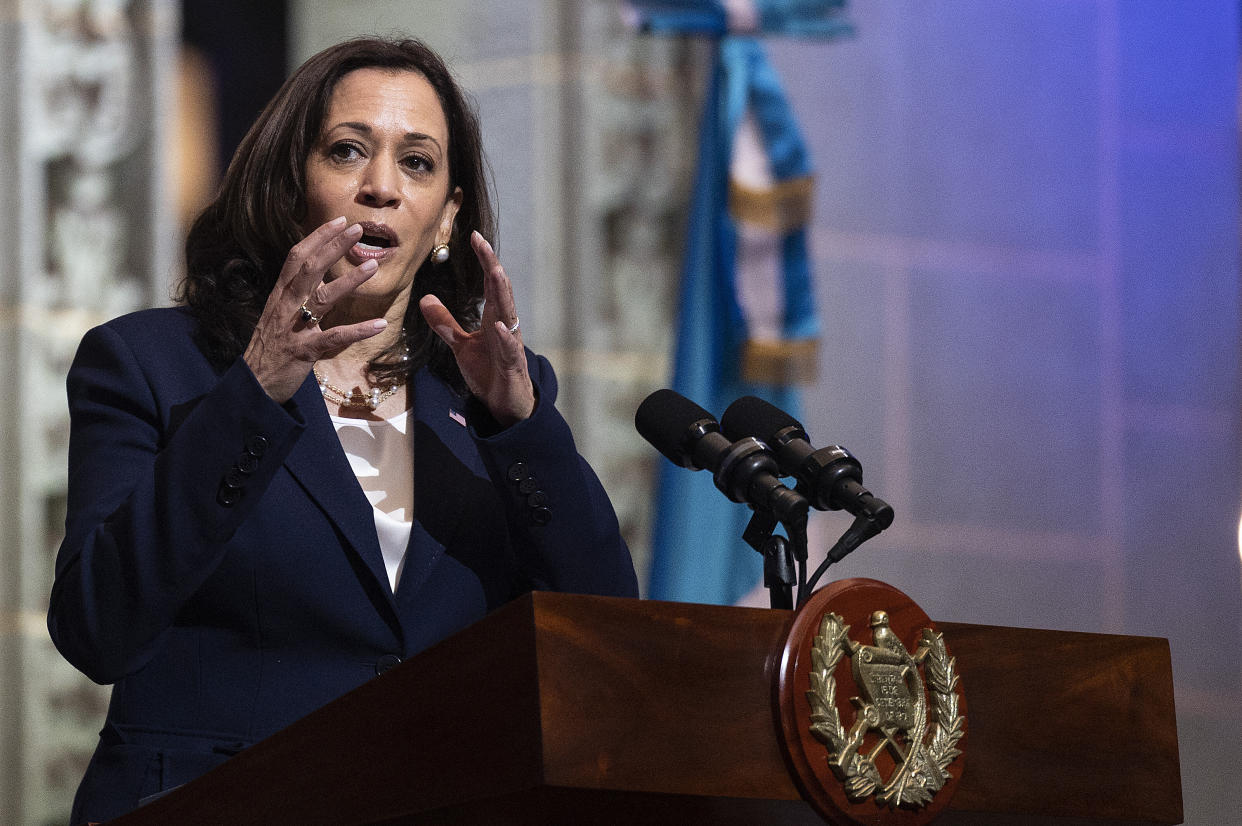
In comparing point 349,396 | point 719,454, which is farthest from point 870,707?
point 349,396

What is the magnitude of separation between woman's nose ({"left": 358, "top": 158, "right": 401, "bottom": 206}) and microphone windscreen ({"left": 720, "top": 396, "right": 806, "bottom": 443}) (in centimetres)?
72

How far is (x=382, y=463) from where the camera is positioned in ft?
7.63

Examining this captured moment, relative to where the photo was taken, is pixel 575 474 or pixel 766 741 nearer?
pixel 766 741

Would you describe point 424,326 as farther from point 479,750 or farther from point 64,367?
point 64,367

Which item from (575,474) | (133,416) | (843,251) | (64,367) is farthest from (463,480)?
(843,251)

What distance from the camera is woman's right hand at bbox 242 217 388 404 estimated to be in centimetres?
182

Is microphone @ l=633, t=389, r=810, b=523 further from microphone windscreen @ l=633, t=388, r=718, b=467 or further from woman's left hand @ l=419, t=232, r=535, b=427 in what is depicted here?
woman's left hand @ l=419, t=232, r=535, b=427

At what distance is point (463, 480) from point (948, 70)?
3295 millimetres

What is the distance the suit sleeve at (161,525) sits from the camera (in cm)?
183

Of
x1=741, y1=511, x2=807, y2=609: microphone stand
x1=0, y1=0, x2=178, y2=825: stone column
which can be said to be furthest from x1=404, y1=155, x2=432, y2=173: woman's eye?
x1=0, y1=0, x2=178, y2=825: stone column

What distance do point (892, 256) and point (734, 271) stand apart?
757 mm

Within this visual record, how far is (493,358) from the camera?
199 cm

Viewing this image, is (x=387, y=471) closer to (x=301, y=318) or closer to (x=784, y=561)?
(x=301, y=318)

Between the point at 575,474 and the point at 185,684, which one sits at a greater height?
the point at 575,474
